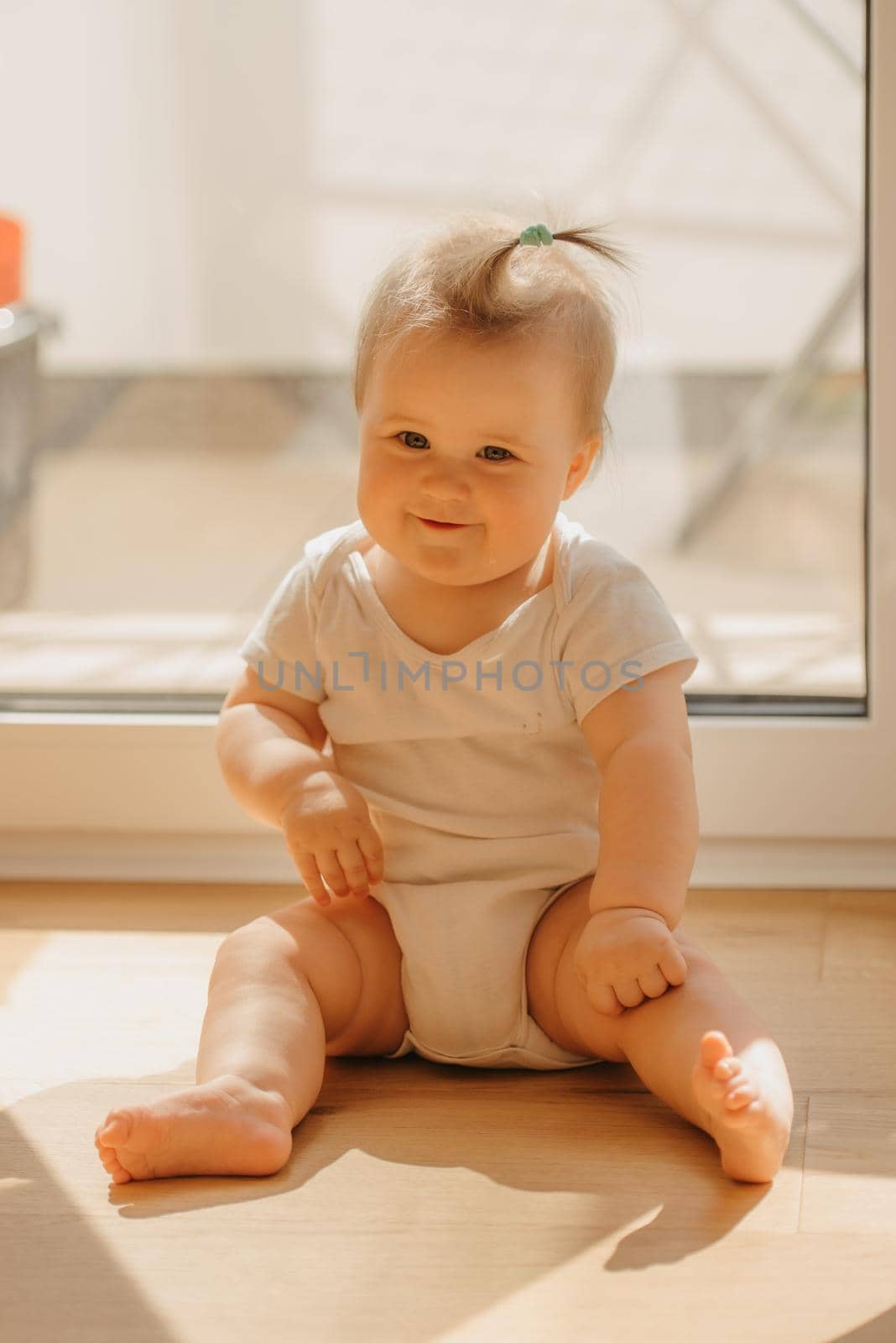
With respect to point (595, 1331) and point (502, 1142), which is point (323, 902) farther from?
point (595, 1331)

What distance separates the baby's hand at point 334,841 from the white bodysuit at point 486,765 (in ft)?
0.22

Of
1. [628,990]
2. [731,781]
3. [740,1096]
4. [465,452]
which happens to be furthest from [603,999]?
[731,781]

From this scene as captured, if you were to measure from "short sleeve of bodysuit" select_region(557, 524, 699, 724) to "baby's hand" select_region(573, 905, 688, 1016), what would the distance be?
17 cm

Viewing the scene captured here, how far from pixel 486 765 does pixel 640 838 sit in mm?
148

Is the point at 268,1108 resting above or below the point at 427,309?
below

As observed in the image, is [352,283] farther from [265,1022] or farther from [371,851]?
[265,1022]

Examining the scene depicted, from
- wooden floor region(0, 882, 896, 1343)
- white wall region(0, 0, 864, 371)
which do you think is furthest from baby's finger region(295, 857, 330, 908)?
white wall region(0, 0, 864, 371)

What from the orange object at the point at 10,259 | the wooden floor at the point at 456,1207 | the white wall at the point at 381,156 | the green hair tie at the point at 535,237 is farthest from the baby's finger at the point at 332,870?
the orange object at the point at 10,259

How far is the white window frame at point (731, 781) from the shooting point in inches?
51.0

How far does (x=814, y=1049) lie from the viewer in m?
1.04

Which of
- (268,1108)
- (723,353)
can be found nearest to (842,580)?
(723,353)

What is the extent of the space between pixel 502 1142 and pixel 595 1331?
204 millimetres

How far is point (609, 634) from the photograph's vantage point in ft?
3.47

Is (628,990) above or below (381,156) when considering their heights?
below
